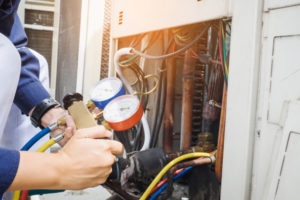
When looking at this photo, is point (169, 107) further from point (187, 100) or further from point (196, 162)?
point (196, 162)

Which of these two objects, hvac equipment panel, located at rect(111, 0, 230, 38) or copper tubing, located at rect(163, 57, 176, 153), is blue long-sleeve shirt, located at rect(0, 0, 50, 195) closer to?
hvac equipment panel, located at rect(111, 0, 230, 38)

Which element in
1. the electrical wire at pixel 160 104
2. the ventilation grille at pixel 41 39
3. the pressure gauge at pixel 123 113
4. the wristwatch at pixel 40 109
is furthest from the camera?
the ventilation grille at pixel 41 39

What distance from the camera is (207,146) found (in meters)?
1.07

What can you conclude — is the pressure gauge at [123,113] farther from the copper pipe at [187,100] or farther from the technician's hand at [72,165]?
the copper pipe at [187,100]

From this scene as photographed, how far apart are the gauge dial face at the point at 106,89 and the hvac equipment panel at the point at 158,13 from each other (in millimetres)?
271

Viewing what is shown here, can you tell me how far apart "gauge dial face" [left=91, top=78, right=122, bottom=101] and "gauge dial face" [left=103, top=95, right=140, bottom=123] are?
0.07 metres

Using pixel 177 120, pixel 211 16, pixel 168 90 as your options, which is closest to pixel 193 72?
pixel 168 90

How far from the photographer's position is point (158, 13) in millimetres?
997

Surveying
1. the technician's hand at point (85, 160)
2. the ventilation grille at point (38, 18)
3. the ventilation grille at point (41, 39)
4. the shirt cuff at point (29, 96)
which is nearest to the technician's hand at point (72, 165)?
the technician's hand at point (85, 160)

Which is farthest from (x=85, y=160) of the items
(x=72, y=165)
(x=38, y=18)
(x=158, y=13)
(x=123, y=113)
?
(x=38, y=18)

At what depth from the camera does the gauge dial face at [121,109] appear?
0.71 metres

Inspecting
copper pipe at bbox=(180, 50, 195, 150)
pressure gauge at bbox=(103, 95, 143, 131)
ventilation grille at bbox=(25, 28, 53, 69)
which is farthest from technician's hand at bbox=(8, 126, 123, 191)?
ventilation grille at bbox=(25, 28, 53, 69)

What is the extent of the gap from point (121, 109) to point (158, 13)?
1.47 ft

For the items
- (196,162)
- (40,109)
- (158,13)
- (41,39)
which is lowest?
(196,162)
